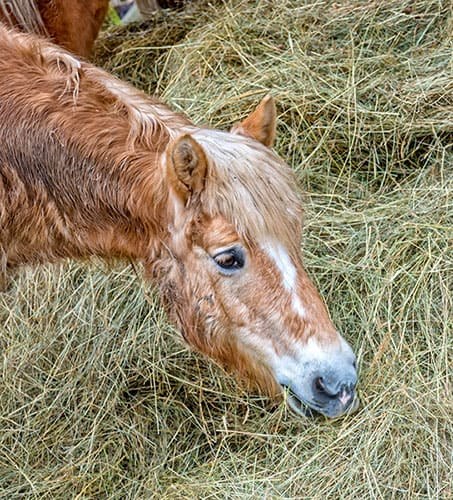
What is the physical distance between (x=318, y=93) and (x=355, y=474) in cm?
212

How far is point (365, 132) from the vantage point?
175 inches

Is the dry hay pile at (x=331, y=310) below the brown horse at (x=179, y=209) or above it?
below

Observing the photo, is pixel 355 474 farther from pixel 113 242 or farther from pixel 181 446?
pixel 113 242

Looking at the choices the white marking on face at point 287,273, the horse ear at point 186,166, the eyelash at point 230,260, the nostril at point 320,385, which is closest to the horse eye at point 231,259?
the eyelash at point 230,260

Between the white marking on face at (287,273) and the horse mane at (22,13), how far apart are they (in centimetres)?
220

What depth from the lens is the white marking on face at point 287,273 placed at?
287 cm

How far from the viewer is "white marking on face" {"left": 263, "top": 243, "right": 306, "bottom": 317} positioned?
2873mm

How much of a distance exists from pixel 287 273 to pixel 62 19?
8.32 feet

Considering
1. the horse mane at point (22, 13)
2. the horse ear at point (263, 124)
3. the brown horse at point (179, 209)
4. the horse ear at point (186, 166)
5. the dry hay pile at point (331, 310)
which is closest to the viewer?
the horse ear at point (186, 166)

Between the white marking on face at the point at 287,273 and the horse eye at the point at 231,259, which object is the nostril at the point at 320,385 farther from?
→ the horse eye at the point at 231,259

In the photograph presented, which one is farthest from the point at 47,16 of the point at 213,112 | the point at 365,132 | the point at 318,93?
the point at 365,132

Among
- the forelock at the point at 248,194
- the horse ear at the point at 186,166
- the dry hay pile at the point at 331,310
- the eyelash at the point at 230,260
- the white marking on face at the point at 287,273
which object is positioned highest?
the horse ear at the point at 186,166

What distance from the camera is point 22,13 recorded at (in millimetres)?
4371

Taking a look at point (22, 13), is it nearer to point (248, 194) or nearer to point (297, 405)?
point (248, 194)
